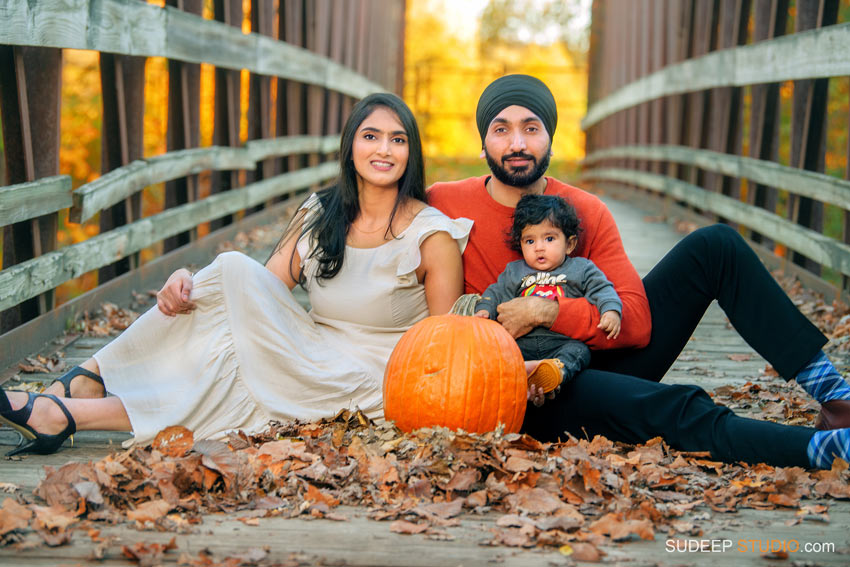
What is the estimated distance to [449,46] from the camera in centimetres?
3394

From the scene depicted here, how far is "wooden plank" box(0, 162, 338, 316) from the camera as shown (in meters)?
4.19

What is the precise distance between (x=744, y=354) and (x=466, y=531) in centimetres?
288

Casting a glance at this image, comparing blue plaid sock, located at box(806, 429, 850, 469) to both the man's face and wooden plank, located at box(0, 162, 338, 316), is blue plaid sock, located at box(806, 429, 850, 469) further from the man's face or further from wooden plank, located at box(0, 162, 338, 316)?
wooden plank, located at box(0, 162, 338, 316)

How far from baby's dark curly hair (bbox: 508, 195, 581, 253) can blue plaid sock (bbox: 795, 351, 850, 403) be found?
95cm

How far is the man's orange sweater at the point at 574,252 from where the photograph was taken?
137 inches

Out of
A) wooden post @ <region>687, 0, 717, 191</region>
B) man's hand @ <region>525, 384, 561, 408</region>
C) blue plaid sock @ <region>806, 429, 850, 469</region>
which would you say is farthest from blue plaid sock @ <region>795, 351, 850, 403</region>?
wooden post @ <region>687, 0, 717, 191</region>

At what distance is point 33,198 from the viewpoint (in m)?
4.33

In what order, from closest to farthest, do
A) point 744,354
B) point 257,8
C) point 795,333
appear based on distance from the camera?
point 795,333, point 744,354, point 257,8

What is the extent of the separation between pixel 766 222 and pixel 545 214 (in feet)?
13.3

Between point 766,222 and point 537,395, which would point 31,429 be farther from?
point 766,222

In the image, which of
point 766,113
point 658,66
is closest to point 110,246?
point 766,113

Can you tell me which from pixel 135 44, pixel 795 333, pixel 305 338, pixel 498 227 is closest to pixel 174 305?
pixel 305 338

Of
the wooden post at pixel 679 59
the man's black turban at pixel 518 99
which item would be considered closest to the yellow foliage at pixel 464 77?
the wooden post at pixel 679 59

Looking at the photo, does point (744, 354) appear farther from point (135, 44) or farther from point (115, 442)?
point (135, 44)
